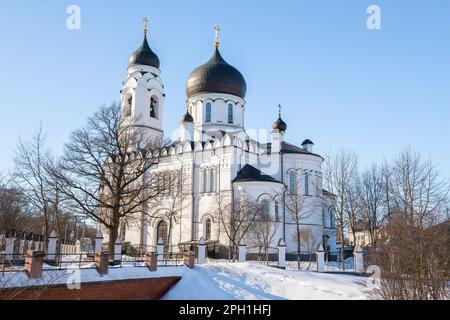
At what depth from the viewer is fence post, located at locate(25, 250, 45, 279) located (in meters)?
16.7

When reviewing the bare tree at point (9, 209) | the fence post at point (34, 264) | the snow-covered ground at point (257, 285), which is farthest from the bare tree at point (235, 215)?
the fence post at point (34, 264)

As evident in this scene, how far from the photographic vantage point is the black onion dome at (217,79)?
4494cm

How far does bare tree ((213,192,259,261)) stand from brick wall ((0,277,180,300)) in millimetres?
11004

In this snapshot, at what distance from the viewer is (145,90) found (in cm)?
4528

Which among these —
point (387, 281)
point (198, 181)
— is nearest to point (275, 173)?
point (198, 181)

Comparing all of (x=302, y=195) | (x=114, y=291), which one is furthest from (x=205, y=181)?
(x=114, y=291)

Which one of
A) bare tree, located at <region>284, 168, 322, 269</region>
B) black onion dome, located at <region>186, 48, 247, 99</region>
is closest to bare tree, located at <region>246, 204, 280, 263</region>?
bare tree, located at <region>284, 168, 322, 269</region>

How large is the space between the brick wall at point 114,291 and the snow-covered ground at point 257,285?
590 millimetres

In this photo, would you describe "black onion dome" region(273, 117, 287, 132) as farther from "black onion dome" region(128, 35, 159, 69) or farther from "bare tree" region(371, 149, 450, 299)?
"bare tree" region(371, 149, 450, 299)

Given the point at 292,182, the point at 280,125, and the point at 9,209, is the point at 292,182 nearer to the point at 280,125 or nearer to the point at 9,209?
the point at 280,125

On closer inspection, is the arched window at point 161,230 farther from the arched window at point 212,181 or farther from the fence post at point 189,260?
the fence post at point 189,260

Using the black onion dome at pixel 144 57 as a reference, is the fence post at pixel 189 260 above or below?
below
